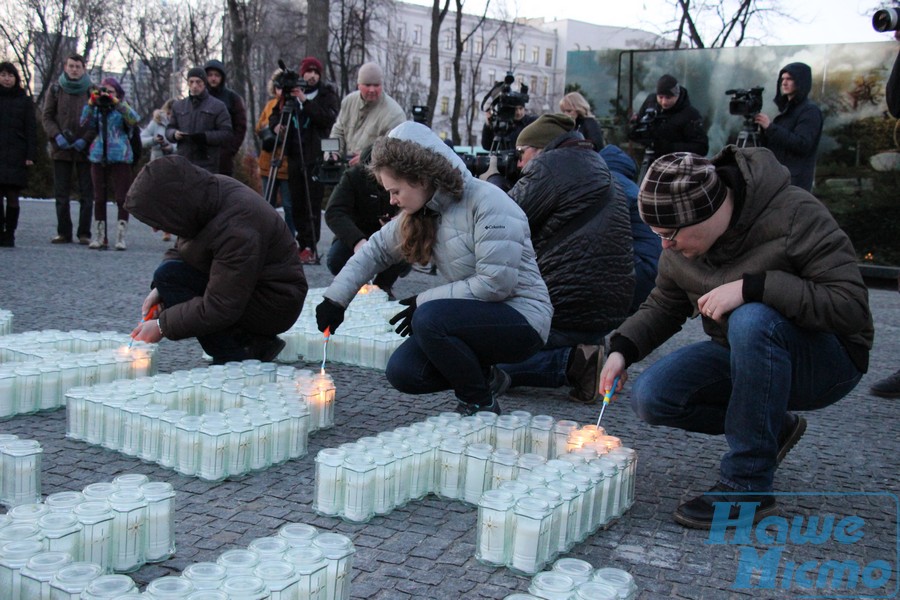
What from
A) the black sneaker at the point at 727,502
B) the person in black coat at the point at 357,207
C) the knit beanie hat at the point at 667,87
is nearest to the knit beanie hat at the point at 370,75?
the person in black coat at the point at 357,207

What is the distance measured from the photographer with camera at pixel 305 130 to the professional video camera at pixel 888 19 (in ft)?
21.3

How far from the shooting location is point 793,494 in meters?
3.68

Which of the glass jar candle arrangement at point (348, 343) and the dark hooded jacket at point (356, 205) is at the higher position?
the dark hooded jacket at point (356, 205)

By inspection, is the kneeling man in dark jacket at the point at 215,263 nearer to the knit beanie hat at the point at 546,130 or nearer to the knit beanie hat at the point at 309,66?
the knit beanie hat at the point at 546,130

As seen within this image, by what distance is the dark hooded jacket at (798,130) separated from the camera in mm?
8375

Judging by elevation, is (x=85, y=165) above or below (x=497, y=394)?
above

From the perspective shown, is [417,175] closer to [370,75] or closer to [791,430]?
[791,430]

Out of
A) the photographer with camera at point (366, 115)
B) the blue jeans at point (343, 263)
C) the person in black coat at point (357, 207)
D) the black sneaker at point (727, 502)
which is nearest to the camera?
the black sneaker at point (727, 502)

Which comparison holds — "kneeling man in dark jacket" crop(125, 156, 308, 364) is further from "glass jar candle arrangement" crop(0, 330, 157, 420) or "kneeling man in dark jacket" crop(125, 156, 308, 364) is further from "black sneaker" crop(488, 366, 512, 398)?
"black sneaker" crop(488, 366, 512, 398)

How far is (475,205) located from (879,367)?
3.95 m

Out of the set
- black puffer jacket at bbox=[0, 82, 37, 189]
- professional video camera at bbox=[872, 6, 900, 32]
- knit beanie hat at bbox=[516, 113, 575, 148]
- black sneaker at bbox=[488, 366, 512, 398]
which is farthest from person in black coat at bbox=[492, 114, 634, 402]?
black puffer jacket at bbox=[0, 82, 37, 189]

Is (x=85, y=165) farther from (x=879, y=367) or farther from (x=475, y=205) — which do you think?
(x=879, y=367)

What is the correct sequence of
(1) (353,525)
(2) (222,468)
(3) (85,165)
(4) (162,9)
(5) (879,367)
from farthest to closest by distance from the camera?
(4) (162,9) < (3) (85,165) < (5) (879,367) < (2) (222,468) < (1) (353,525)

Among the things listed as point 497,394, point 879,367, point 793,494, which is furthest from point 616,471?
point 879,367
